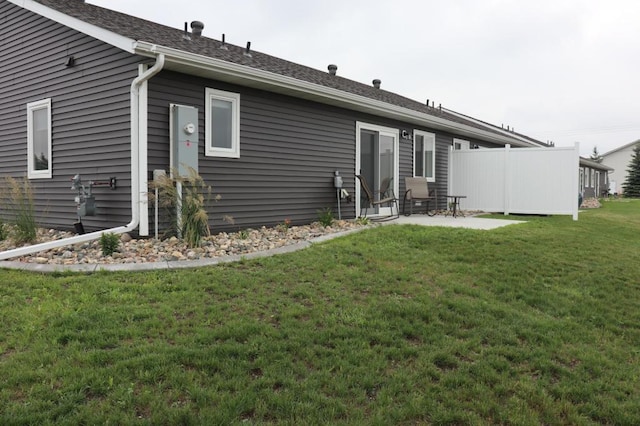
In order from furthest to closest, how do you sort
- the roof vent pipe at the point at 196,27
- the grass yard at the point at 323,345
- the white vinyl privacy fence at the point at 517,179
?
the white vinyl privacy fence at the point at 517,179, the roof vent pipe at the point at 196,27, the grass yard at the point at 323,345

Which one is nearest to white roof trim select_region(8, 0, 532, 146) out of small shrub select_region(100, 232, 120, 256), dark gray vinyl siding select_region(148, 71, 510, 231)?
dark gray vinyl siding select_region(148, 71, 510, 231)

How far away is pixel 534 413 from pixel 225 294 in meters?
2.53

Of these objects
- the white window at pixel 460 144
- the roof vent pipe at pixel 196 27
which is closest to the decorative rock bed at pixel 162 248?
the roof vent pipe at pixel 196 27

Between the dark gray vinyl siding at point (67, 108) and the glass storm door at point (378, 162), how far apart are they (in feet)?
16.1

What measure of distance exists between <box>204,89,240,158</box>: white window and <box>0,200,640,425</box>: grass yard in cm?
245

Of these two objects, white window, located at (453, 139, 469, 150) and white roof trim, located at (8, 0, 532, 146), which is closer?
white roof trim, located at (8, 0, 532, 146)

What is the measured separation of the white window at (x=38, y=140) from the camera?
762 cm

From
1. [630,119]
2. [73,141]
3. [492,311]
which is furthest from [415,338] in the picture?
[630,119]

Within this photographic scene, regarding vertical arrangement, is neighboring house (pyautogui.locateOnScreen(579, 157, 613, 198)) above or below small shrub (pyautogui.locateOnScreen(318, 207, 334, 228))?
above

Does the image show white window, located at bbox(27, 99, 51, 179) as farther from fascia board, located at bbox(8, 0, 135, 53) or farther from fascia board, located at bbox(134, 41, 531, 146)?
fascia board, located at bbox(134, 41, 531, 146)

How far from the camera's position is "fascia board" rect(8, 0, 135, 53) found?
18.9 feet

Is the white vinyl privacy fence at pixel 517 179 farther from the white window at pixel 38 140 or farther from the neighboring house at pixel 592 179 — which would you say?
the neighboring house at pixel 592 179

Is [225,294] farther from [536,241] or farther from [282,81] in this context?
[536,241]

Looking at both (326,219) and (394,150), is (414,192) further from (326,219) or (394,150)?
(326,219)
